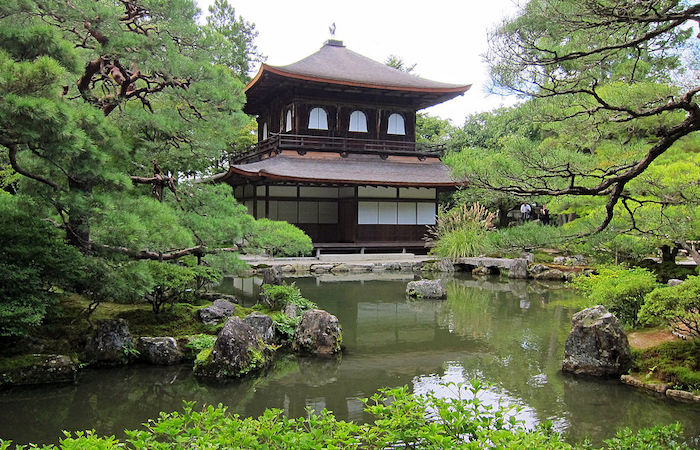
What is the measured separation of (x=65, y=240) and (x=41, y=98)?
221cm

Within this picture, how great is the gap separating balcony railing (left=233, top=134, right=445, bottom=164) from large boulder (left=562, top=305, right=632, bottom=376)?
1289cm

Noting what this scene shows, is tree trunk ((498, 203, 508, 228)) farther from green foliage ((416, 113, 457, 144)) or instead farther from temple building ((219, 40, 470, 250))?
green foliage ((416, 113, 457, 144))

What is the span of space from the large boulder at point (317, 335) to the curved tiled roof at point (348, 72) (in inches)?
444

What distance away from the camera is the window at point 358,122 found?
18.8 metres

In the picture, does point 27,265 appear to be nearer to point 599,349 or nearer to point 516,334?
point 599,349

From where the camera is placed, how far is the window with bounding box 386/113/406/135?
63.6 ft

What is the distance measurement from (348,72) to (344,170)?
3.98 metres

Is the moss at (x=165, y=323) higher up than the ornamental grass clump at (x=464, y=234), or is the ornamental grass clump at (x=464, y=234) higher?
the ornamental grass clump at (x=464, y=234)

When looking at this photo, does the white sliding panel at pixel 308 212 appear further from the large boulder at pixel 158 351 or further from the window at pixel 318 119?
the large boulder at pixel 158 351

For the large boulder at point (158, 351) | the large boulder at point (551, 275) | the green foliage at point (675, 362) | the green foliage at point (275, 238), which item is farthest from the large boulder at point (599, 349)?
the large boulder at point (551, 275)

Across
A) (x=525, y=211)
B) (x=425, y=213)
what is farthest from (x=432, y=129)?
(x=425, y=213)

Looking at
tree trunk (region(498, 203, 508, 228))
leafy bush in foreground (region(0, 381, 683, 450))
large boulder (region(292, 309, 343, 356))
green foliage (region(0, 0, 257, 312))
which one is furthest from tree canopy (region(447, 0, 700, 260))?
tree trunk (region(498, 203, 508, 228))

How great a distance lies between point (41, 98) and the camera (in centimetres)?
434

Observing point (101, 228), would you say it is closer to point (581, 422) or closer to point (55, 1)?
point (55, 1)
